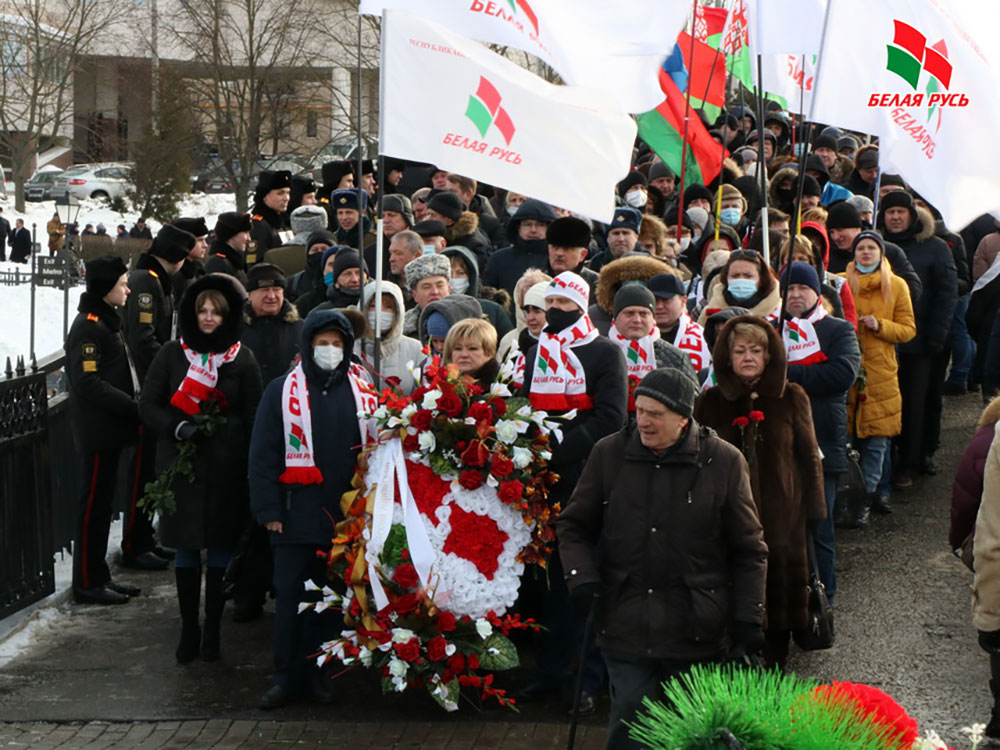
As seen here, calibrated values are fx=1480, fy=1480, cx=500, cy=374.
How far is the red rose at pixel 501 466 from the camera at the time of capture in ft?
22.5

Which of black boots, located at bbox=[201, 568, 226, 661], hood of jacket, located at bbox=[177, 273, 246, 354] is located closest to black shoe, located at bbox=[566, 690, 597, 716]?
black boots, located at bbox=[201, 568, 226, 661]

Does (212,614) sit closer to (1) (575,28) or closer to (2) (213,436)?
(2) (213,436)

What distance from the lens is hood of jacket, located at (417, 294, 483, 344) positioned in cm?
806

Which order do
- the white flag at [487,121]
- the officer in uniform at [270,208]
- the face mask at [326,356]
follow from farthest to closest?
the officer in uniform at [270,208] < the face mask at [326,356] < the white flag at [487,121]

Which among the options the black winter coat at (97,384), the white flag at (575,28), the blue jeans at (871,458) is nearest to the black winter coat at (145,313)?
the black winter coat at (97,384)

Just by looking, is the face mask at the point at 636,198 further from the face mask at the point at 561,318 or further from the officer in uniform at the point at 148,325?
the face mask at the point at 561,318

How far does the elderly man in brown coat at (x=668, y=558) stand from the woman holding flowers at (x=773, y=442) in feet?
3.97

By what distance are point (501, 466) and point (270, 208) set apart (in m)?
A: 6.90

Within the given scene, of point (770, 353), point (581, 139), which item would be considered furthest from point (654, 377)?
point (581, 139)

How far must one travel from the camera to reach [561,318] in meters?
7.12

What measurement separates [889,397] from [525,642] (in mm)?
3474

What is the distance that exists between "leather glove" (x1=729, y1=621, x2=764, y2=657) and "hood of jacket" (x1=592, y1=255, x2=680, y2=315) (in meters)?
2.88

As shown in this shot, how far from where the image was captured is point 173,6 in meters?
41.2

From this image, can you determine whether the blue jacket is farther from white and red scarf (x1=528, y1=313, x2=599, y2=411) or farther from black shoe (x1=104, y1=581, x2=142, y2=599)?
black shoe (x1=104, y1=581, x2=142, y2=599)
